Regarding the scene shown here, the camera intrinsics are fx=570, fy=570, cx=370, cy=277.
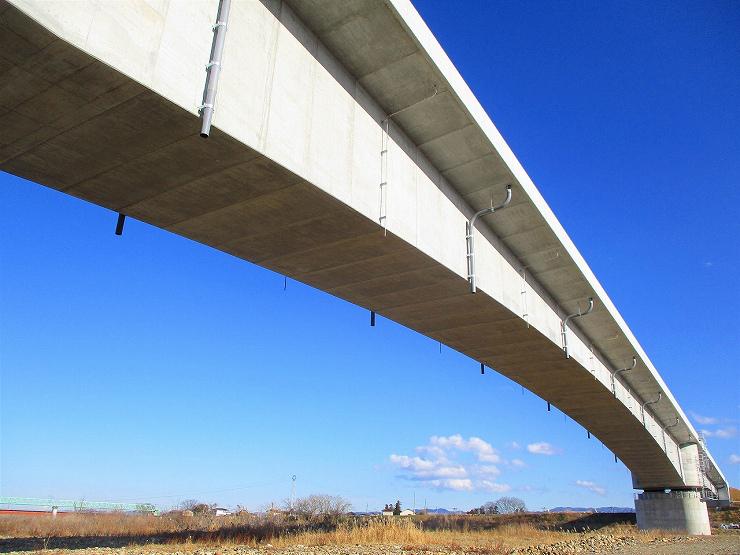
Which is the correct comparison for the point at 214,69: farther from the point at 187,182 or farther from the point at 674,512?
the point at 674,512

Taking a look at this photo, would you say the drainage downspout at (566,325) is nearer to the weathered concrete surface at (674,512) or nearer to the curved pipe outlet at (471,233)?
the curved pipe outlet at (471,233)

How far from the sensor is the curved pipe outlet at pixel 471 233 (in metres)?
12.1

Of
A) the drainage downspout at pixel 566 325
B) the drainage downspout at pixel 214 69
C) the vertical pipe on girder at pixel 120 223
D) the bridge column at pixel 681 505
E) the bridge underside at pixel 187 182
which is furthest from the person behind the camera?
the bridge column at pixel 681 505

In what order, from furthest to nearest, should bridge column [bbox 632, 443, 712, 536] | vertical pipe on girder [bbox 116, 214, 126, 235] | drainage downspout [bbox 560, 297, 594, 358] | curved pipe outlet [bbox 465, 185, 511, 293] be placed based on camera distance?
bridge column [bbox 632, 443, 712, 536]
drainage downspout [bbox 560, 297, 594, 358]
curved pipe outlet [bbox 465, 185, 511, 293]
vertical pipe on girder [bbox 116, 214, 126, 235]

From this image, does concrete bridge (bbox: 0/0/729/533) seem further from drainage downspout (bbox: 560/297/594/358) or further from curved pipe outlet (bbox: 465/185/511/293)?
drainage downspout (bbox: 560/297/594/358)

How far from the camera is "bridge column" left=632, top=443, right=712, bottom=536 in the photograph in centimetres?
4022

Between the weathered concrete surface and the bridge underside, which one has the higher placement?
the bridge underside

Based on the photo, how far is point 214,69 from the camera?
20.7ft

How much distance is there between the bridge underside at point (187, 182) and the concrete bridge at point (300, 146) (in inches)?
1.1

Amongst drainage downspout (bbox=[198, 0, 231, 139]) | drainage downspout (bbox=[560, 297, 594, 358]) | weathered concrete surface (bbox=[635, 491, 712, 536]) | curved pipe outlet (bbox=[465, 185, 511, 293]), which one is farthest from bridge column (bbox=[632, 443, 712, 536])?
drainage downspout (bbox=[198, 0, 231, 139])

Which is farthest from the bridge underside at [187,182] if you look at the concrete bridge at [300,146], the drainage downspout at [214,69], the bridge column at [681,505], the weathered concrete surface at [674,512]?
the weathered concrete surface at [674,512]

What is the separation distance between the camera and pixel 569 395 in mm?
24250

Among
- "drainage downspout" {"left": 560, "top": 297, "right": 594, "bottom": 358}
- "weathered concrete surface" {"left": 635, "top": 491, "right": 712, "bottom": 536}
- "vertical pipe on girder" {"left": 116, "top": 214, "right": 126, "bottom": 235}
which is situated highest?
"drainage downspout" {"left": 560, "top": 297, "right": 594, "bottom": 358}

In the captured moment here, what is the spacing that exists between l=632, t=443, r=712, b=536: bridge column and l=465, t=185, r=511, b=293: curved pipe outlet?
35939 mm
